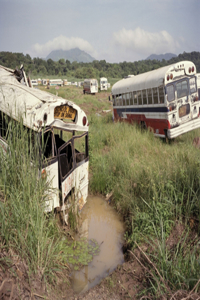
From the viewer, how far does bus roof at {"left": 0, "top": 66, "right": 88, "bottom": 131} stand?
4180mm

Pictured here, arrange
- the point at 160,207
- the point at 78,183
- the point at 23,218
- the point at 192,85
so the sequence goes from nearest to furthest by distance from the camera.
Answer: the point at 23,218 → the point at 160,207 → the point at 78,183 → the point at 192,85

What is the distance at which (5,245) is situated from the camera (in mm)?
2885

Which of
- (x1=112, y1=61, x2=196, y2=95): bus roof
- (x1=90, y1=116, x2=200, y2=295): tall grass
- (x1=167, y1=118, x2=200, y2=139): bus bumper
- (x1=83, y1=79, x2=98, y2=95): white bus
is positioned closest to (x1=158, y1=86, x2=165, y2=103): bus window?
(x1=112, y1=61, x2=196, y2=95): bus roof

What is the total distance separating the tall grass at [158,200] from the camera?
10.5 ft

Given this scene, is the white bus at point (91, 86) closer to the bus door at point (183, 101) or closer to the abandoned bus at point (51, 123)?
the bus door at point (183, 101)

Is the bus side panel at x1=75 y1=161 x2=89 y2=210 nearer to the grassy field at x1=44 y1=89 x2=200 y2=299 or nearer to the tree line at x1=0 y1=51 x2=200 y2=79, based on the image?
the grassy field at x1=44 y1=89 x2=200 y2=299

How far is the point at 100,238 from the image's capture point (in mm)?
5289

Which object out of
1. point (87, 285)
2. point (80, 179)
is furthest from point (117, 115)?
point (87, 285)

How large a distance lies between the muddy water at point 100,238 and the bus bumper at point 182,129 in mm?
4582

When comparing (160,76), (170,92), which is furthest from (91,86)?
(170,92)

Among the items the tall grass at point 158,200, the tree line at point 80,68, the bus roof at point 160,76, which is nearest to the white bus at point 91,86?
the bus roof at point 160,76

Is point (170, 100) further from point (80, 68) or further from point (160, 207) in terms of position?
point (80, 68)

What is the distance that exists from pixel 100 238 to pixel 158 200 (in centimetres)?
158

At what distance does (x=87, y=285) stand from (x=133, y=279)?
0.81 metres
